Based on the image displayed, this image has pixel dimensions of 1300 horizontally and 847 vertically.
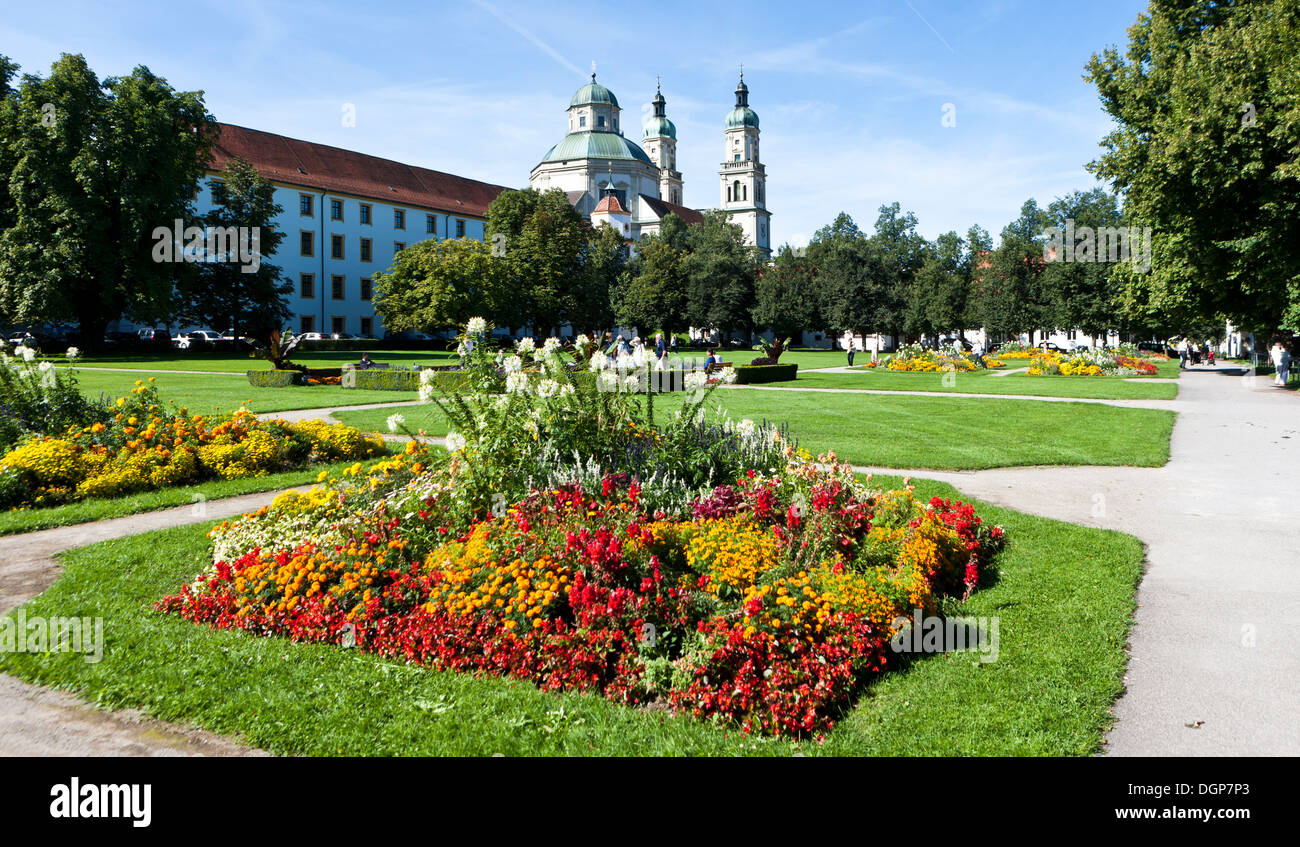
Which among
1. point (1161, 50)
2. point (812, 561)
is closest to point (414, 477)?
point (812, 561)

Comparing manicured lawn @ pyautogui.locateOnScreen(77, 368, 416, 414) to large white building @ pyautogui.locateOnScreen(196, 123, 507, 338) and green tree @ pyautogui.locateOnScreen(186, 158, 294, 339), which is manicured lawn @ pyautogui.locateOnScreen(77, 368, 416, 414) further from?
large white building @ pyautogui.locateOnScreen(196, 123, 507, 338)

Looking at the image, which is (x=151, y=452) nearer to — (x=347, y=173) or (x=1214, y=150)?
(x=1214, y=150)

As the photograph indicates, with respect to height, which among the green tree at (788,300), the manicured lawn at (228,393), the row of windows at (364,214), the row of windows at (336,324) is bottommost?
the manicured lawn at (228,393)

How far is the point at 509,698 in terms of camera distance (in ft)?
13.5

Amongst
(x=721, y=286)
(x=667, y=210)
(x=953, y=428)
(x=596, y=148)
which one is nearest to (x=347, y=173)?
(x=721, y=286)

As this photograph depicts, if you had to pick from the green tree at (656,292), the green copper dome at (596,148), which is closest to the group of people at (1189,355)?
the green tree at (656,292)

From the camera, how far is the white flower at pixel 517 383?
6.69 m

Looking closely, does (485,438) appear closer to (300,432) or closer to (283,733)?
(283,733)

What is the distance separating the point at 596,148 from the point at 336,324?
47025mm

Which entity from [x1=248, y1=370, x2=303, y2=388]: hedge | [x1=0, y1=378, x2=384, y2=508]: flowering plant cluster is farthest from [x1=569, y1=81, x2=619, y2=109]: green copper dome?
[x1=0, y1=378, x2=384, y2=508]: flowering plant cluster

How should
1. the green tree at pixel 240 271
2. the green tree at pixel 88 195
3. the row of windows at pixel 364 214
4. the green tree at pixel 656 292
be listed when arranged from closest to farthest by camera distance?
1. the green tree at pixel 88 195
2. the green tree at pixel 240 271
3. the row of windows at pixel 364 214
4. the green tree at pixel 656 292

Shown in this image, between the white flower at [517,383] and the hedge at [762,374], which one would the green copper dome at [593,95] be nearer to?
the hedge at [762,374]

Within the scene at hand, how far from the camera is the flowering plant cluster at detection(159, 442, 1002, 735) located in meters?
4.29

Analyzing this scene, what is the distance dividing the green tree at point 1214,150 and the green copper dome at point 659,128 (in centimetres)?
10161
